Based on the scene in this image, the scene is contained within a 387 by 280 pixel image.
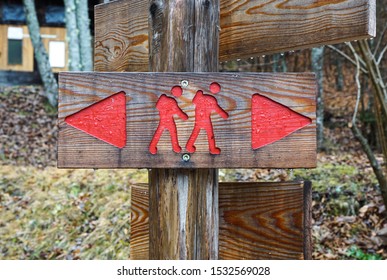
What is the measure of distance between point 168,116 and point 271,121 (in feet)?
1.24

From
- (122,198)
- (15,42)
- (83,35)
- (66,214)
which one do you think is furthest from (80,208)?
(15,42)

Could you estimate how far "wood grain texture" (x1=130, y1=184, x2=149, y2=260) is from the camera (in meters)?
2.62

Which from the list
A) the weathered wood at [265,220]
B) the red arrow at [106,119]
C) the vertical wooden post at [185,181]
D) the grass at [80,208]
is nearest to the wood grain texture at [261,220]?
the weathered wood at [265,220]

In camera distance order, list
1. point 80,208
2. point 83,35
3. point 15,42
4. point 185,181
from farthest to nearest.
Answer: point 15,42 < point 83,35 < point 80,208 < point 185,181

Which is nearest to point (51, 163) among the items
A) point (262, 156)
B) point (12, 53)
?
point (262, 156)

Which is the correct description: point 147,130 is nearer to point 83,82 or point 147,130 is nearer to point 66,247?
point 83,82

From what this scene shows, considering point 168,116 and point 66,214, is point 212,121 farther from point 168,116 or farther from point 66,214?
point 66,214

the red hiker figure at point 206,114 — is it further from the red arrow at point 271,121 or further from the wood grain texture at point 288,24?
the wood grain texture at point 288,24

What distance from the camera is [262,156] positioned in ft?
6.94

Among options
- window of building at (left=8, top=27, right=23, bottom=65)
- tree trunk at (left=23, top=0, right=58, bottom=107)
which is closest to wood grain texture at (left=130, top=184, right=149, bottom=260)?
tree trunk at (left=23, top=0, right=58, bottom=107)

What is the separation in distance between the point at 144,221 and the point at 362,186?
5.41 meters

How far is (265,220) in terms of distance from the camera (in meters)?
2.45

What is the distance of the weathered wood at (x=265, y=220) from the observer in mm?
2426

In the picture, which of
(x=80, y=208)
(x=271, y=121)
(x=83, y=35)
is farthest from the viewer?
(x=83, y=35)
